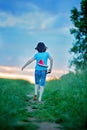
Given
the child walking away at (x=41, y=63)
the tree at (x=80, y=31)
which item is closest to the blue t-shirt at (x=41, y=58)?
the child walking away at (x=41, y=63)

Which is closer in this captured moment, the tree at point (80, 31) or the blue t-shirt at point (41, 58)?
the blue t-shirt at point (41, 58)

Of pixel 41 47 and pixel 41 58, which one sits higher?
pixel 41 47

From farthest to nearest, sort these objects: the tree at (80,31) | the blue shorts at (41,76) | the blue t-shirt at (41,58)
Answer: the tree at (80,31)
the blue shorts at (41,76)
the blue t-shirt at (41,58)

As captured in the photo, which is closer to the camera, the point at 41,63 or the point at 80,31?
the point at 41,63

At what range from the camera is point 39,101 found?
1545cm

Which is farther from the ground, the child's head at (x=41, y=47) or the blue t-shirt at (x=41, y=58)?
the child's head at (x=41, y=47)

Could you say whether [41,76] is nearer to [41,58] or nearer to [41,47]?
[41,58]

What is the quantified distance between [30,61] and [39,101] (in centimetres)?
178

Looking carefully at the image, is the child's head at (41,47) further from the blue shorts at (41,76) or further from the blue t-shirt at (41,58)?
the blue shorts at (41,76)

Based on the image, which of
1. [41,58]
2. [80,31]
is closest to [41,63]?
[41,58]

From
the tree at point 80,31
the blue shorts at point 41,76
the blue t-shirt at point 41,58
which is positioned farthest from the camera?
the tree at point 80,31

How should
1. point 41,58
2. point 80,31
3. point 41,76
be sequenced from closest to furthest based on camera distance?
point 41,58
point 41,76
point 80,31

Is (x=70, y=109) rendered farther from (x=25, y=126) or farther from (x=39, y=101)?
(x=39, y=101)

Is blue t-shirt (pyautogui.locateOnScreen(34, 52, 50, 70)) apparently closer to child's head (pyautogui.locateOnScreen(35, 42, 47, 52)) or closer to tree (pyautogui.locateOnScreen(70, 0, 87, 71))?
child's head (pyautogui.locateOnScreen(35, 42, 47, 52))
